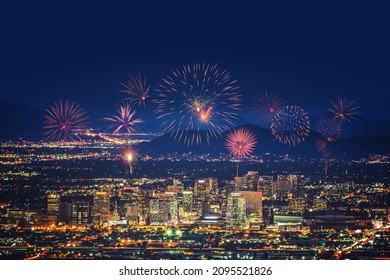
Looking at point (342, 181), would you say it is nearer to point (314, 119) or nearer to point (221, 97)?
point (314, 119)

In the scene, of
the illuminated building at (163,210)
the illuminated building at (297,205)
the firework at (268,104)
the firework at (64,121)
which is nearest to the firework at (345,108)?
the firework at (268,104)

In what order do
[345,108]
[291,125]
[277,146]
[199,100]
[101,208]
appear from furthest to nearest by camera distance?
[345,108], [277,146], [291,125], [199,100], [101,208]

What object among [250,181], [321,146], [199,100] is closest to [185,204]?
[250,181]

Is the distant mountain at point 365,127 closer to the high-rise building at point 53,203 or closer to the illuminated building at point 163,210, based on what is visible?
the illuminated building at point 163,210

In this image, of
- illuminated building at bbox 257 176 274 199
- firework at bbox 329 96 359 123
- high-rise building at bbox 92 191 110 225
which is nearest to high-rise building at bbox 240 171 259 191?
illuminated building at bbox 257 176 274 199

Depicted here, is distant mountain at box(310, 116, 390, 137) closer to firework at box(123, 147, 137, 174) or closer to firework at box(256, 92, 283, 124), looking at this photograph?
firework at box(256, 92, 283, 124)

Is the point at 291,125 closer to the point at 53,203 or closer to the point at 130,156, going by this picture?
the point at 130,156
